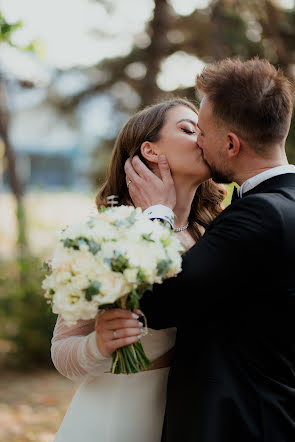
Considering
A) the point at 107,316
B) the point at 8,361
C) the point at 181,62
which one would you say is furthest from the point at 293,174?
the point at 181,62

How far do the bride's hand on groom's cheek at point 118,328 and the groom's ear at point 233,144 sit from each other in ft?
2.66

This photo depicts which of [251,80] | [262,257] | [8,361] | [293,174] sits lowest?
[8,361]

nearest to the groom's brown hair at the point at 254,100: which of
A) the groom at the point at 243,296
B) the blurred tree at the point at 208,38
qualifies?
the groom at the point at 243,296

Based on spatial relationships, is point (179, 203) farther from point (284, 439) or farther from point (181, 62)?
point (181, 62)

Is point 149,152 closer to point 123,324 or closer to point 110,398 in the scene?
point 123,324

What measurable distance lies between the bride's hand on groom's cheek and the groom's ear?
81 centimetres

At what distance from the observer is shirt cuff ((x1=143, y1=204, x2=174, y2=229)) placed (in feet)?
7.61

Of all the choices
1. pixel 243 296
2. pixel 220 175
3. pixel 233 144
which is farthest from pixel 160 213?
pixel 243 296

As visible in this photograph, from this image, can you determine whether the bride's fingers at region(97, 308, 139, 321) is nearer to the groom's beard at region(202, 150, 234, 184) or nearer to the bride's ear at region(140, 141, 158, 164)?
the groom's beard at region(202, 150, 234, 184)

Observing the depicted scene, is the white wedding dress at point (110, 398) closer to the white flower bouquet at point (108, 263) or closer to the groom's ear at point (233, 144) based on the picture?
the white flower bouquet at point (108, 263)

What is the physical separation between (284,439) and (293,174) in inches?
40.7

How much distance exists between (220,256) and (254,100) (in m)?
0.67

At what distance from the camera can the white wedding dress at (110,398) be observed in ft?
7.83

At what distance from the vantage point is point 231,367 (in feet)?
6.73
